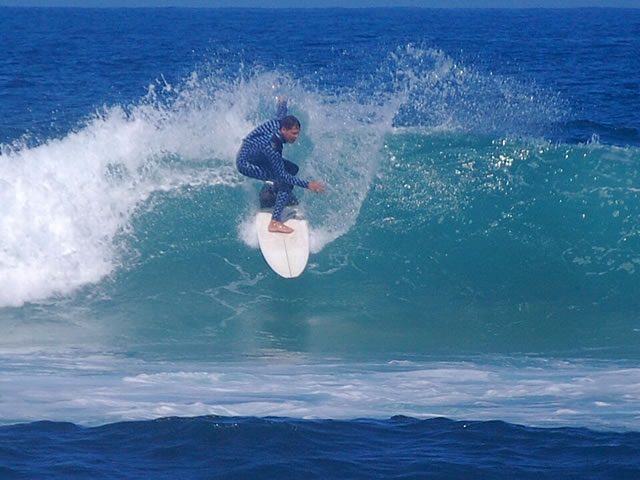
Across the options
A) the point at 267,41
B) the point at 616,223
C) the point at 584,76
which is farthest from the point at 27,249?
the point at 267,41

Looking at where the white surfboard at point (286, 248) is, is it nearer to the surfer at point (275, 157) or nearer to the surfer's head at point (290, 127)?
the surfer at point (275, 157)

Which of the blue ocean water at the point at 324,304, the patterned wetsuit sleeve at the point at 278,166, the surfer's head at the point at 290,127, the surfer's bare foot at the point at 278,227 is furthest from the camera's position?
the surfer's bare foot at the point at 278,227

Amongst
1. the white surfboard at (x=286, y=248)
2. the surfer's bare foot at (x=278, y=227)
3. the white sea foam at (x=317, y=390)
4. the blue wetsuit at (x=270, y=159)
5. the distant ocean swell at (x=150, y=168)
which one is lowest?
the white sea foam at (x=317, y=390)

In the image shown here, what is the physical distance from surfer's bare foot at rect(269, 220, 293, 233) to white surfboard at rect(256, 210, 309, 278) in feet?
0.20

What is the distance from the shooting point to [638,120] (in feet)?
74.0

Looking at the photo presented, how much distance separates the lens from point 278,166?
32.8 feet

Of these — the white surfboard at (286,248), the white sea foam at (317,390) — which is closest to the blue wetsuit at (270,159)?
the white surfboard at (286,248)

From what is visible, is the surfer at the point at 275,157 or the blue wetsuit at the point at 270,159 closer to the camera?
the surfer at the point at 275,157

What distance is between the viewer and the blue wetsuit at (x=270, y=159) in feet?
32.8

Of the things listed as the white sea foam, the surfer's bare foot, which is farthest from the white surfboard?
the white sea foam

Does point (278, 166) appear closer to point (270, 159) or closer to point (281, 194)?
point (270, 159)

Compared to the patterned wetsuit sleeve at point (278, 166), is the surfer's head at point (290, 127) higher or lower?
higher

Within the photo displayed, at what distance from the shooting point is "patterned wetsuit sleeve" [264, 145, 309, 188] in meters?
9.97

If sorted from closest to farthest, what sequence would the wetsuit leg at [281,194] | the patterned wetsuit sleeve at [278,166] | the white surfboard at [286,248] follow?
the patterned wetsuit sleeve at [278,166]
the wetsuit leg at [281,194]
the white surfboard at [286,248]
